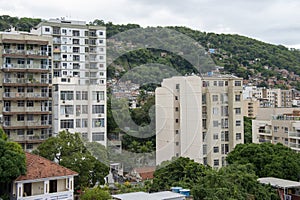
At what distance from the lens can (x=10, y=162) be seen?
970 cm

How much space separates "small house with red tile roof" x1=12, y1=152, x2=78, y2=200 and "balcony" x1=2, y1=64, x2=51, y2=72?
24.5 ft

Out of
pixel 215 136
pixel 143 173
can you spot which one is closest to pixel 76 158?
pixel 143 173

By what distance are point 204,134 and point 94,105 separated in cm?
569

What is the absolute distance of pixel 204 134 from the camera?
19.2 meters

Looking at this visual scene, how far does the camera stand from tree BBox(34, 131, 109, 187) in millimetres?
12234

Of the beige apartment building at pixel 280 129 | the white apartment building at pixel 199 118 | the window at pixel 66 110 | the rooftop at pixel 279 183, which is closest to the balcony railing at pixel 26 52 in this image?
the window at pixel 66 110

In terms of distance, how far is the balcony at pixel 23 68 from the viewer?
17406 mm

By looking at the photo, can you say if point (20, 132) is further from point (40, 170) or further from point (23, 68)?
point (40, 170)

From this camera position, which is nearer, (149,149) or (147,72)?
(147,72)

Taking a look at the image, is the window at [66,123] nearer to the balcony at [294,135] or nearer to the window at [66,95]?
the window at [66,95]

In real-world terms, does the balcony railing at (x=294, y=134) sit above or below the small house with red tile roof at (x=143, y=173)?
above

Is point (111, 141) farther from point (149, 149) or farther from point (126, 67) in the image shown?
point (126, 67)

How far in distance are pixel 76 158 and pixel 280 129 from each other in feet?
44.1

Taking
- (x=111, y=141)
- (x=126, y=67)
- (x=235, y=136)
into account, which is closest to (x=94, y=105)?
(x=111, y=141)
